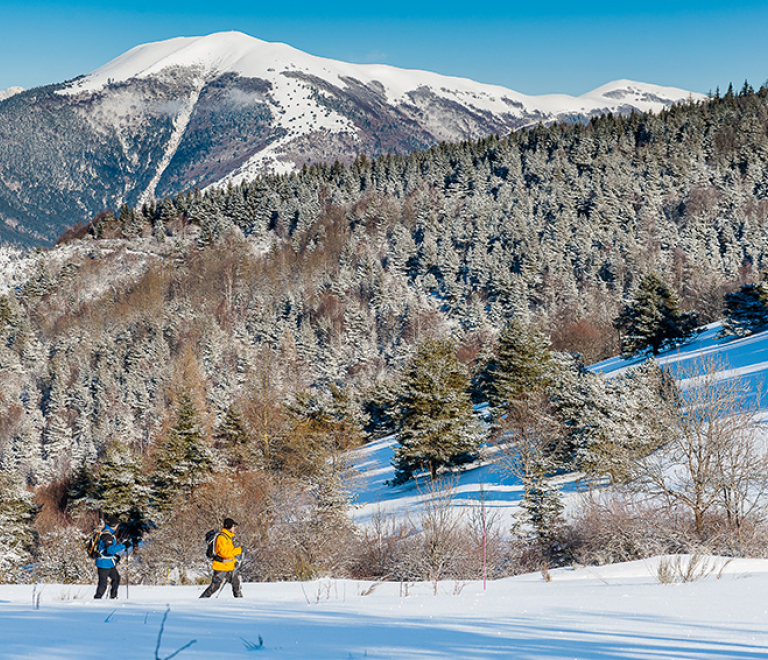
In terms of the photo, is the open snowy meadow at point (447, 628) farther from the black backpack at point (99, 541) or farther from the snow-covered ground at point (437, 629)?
the black backpack at point (99, 541)

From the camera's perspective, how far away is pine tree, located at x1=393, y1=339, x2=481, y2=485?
112 feet

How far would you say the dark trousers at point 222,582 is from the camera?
9.27 metres

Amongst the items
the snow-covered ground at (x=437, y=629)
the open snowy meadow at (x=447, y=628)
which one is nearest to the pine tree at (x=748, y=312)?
the open snowy meadow at (x=447, y=628)

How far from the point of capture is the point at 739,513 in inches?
654

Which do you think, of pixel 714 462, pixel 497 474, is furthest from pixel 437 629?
pixel 497 474

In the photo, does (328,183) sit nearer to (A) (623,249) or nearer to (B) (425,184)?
(B) (425,184)

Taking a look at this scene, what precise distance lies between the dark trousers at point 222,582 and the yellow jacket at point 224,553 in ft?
0.35

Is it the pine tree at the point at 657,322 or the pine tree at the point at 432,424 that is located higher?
the pine tree at the point at 657,322

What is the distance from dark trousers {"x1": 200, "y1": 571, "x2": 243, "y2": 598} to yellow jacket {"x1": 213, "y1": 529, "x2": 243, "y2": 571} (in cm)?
11

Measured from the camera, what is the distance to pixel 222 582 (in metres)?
9.59

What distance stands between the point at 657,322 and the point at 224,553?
4241 cm

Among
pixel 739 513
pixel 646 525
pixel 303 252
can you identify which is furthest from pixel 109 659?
pixel 303 252

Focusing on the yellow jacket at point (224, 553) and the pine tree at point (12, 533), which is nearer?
the yellow jacket at point (224, 553)

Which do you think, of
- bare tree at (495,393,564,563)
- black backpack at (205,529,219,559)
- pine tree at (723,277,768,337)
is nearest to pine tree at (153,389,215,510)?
bare tree at (495,393,564,563)
